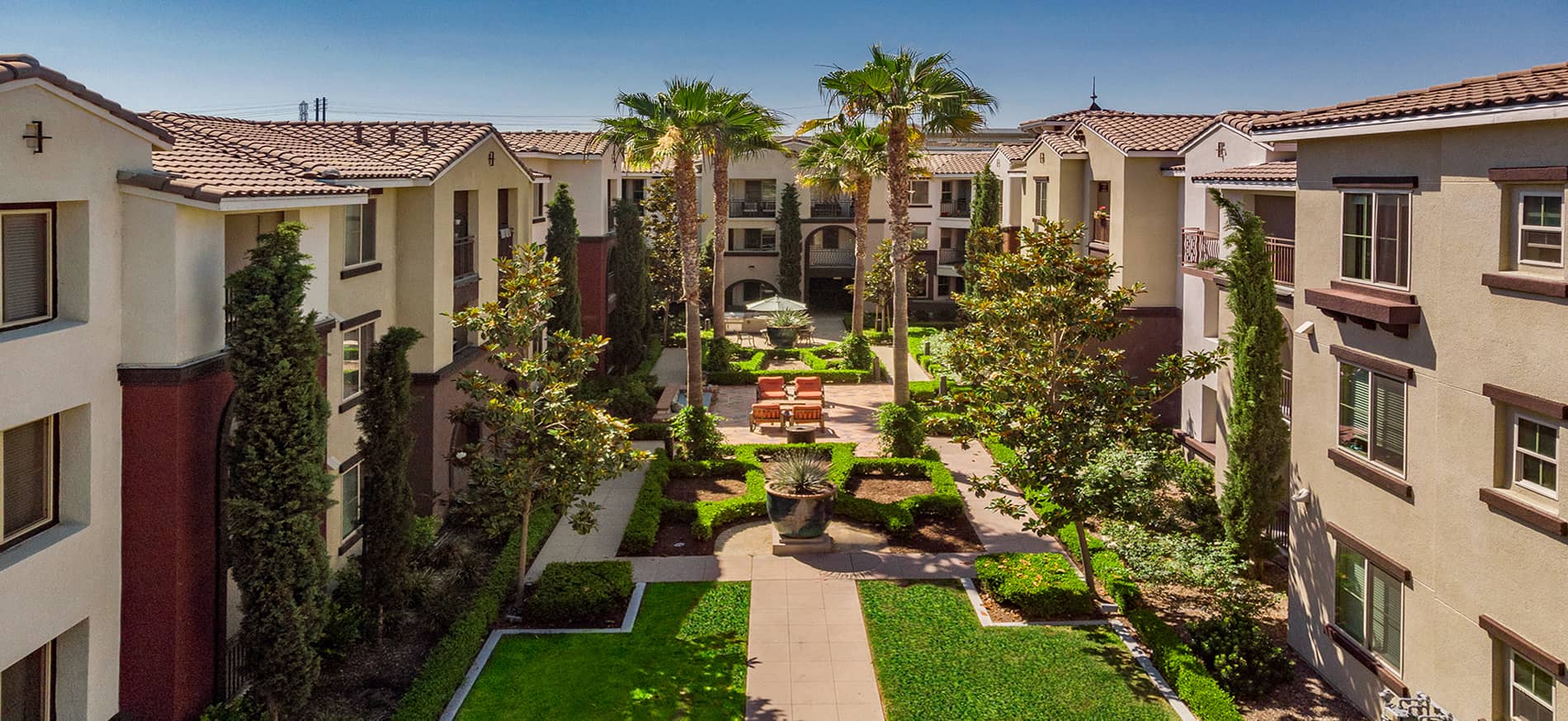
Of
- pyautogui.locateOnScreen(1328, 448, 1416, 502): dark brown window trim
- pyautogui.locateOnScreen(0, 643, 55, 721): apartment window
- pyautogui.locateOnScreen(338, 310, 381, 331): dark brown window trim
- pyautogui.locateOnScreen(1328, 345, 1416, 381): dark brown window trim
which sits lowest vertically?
pyautogui.locateOnScreen(0, 643, 55, 721): apartment window

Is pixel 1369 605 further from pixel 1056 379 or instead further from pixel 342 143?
pixel 342 143

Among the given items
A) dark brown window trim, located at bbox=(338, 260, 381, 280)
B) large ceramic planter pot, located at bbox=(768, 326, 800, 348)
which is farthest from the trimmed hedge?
large ceramic planter pot, located at bbox=(768, 326, 800, 348)

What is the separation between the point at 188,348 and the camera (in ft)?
42.0

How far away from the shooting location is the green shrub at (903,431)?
2748 centimetres

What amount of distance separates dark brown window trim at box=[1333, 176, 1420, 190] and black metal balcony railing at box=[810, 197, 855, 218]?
48290 millimetres

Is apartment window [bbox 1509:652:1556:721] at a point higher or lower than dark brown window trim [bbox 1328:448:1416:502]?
lower

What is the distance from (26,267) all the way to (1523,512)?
15.0 m

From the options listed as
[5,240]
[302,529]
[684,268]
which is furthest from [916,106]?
[5,240]

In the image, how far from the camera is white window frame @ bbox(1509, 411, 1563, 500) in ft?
35.7

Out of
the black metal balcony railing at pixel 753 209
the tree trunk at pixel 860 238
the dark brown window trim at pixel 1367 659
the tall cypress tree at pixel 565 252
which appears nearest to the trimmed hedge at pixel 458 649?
the dark brown window trim at pixel 1367 659

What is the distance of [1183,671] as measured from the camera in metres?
15.1

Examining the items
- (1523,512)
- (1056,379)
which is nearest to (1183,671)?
(1056,379)

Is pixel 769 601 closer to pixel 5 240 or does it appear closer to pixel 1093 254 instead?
pixel 5 240

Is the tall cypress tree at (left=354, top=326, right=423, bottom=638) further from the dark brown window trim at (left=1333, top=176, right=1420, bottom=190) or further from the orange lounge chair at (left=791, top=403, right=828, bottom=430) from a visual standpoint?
the orange lounge chair at (left=791, top=403, right=828, bottom=430)
